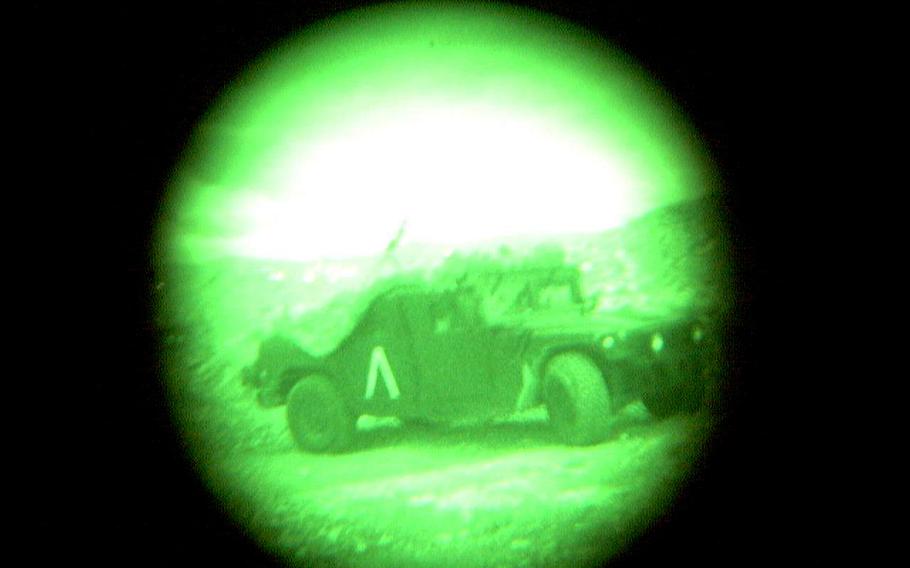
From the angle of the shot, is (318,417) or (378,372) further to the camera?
(318,417)

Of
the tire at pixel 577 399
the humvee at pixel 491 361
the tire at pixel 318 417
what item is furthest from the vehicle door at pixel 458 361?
the tire at pixel 318 417

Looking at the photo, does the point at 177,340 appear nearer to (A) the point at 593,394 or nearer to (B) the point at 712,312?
(A) the point at 593,394

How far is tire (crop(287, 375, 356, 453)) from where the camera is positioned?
4727mm

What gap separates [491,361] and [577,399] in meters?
0.50

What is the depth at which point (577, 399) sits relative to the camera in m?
4.17

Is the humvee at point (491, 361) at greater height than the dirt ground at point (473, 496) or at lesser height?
greater

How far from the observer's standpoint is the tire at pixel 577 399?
416 centimetres

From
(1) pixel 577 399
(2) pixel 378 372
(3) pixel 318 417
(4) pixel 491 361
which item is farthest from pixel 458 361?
(3) pixel 318 417

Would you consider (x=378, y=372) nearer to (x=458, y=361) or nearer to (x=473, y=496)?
(x=458, y=361)

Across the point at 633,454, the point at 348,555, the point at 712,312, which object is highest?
the point at 712,312

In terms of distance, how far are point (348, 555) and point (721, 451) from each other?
208cm

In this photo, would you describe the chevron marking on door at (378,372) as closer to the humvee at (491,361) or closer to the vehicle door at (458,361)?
the humvee at (491,361)

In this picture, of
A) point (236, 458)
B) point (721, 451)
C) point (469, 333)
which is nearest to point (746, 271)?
point (721, 451)

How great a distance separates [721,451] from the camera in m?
4.60
